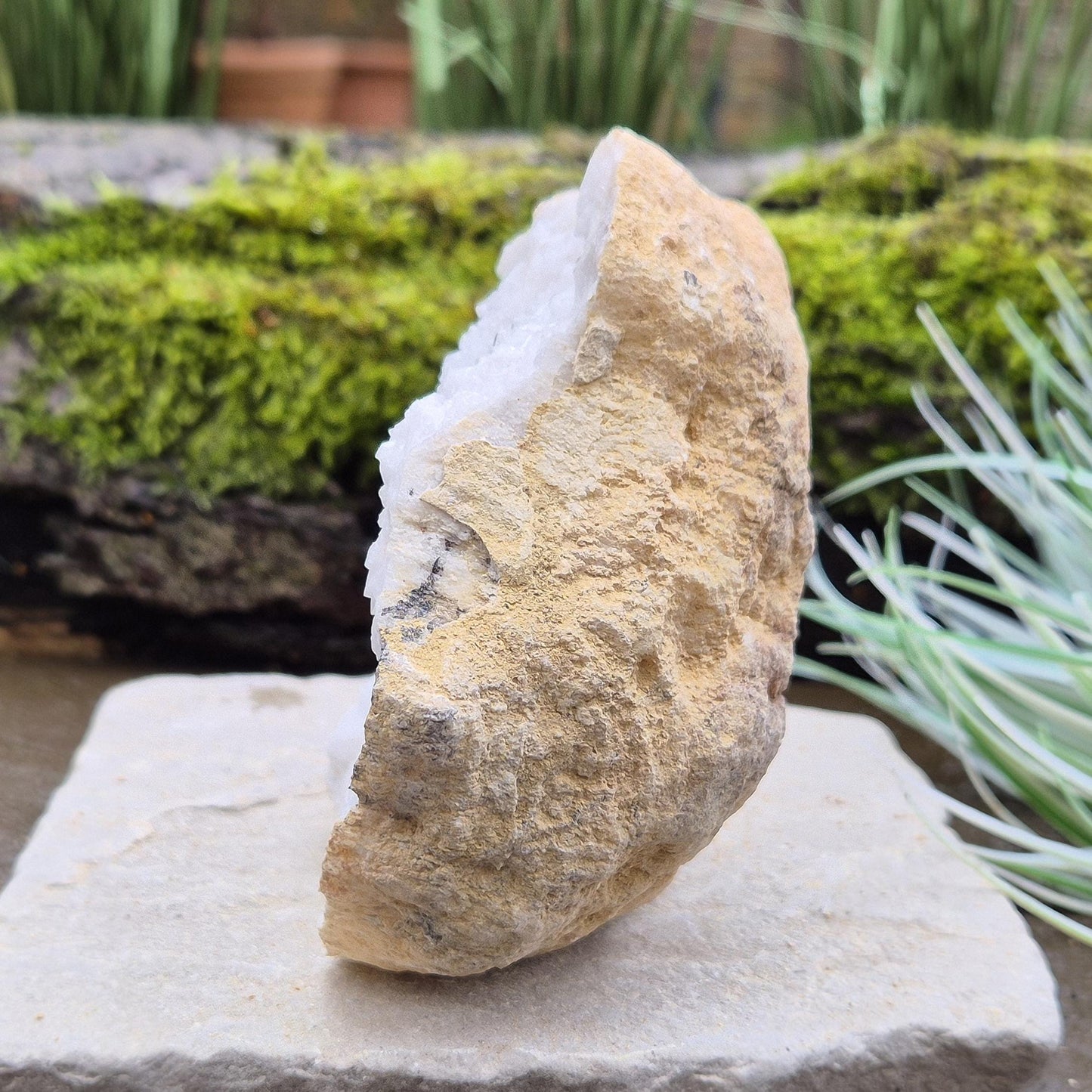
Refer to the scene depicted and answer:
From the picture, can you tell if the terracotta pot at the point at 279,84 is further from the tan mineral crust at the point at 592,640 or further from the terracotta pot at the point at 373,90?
the tan mineral crust at the point at 592,640

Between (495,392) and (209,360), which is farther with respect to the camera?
(209,360)

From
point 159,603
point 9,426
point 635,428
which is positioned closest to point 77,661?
point 159,603

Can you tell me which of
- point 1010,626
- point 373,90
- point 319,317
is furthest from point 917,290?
point 373,90

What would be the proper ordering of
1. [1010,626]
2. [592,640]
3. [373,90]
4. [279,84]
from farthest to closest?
[373,90], [279,84], [1010,626], [592,640]

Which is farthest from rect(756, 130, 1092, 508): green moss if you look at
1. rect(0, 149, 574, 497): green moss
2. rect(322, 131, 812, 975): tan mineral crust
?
rect(322, 131, 812, 975): tan mineral crust

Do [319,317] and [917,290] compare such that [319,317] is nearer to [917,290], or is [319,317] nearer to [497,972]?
[917,290]

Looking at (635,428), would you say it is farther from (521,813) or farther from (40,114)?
(40,114)

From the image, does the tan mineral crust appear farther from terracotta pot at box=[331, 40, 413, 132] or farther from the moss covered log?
terracotta pot at box=[331, 40, 413, 132]
